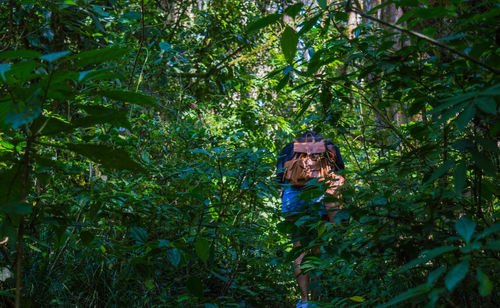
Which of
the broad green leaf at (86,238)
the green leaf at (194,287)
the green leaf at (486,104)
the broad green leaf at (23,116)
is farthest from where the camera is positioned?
the green leaf at (194,287)

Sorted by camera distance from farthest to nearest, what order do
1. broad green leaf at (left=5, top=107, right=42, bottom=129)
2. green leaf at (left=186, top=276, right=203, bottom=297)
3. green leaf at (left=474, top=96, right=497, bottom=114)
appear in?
green leaf at (left=186, top=276, right=203, bottom=297), green leaf at (left=474, top=96, right=497, bottom=114), broad green leaf at (left=5, top=107, right=42, bottom=129)

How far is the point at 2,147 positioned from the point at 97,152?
3.68 ft

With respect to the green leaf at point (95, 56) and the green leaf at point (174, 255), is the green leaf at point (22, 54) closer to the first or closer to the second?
the green leaf at point (95, 56)

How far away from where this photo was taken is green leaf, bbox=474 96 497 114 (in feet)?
2.94

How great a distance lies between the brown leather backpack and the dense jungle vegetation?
46 cm

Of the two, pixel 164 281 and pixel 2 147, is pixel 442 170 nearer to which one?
pixel 2 147

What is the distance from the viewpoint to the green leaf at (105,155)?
3.47 ft

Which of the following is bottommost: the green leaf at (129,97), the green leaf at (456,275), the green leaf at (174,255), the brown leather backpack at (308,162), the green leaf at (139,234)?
the green leaf at (456,275)

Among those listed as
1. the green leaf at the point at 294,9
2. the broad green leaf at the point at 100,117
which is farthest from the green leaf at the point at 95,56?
the green leaf at the point at 294,9

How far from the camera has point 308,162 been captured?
4016 mm

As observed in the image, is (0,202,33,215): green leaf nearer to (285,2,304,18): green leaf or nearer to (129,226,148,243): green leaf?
(129,226,148,243): green leaf

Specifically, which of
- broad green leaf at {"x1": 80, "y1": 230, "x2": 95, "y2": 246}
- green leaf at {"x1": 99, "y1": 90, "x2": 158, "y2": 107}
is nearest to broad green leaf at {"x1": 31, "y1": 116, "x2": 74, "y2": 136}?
green leaf at {"x1": 99, "y1": 90, "x2": 158, "y2": 107}

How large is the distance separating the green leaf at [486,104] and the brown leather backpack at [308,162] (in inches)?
115

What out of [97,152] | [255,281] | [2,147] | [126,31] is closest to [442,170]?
[97,152]
